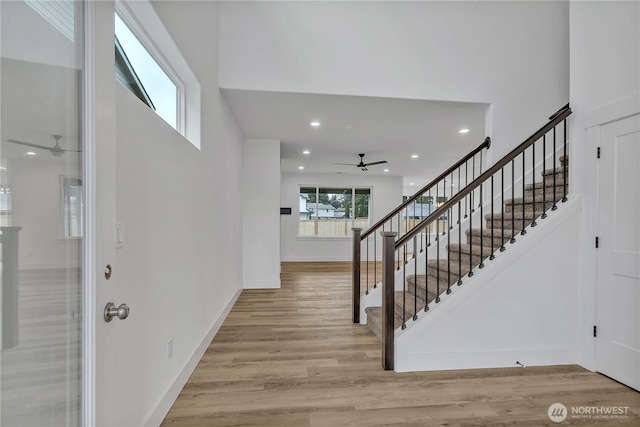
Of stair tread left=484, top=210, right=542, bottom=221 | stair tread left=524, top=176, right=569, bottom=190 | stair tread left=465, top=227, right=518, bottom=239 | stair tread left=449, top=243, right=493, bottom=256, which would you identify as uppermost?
stair tread left=524, top=176, right=569, bottom=190

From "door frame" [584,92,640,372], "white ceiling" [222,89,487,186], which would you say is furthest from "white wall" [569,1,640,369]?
"white ceiling" [222,89,487,186]

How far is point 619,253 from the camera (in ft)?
7.16

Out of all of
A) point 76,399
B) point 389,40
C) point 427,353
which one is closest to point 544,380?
point 427,353

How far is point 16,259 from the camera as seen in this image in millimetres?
766

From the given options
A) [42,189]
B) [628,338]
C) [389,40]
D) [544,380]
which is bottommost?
[544,380]

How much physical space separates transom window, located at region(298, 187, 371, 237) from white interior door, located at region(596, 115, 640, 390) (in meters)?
6.49

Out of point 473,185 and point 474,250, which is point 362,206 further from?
point 473,185

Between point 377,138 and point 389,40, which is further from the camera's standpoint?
point 377,138

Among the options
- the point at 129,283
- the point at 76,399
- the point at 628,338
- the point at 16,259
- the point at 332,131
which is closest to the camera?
the point at 16,259

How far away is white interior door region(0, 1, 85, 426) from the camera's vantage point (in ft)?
2.47

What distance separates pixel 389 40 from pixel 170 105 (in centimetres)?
244

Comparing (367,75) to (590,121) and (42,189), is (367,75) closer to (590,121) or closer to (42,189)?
(590,121)

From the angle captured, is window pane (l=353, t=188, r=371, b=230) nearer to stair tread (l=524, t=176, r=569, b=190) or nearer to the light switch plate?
stair tread (l=524, t=176, r=569, b=190)

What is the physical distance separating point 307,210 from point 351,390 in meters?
6.74
